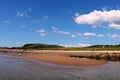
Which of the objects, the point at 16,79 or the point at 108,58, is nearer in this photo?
the point at 16,79

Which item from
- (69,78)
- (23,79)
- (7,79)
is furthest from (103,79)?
(7,79)

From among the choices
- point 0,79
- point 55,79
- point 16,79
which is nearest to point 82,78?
point 55,79

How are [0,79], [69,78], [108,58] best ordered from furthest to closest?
[108,58] < [69,78] < [0,79]

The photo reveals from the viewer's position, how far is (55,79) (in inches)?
838

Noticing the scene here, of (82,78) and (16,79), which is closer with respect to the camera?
(16,79)

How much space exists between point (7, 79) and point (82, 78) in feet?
22.3

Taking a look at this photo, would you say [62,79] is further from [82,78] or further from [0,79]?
[0,79]

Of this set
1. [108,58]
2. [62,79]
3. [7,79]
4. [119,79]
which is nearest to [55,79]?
[62,79]

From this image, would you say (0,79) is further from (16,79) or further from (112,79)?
(112,79)

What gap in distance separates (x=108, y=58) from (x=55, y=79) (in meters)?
27.9

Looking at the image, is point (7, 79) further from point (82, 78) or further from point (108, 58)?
point (108, 58)

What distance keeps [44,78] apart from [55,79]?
104cm

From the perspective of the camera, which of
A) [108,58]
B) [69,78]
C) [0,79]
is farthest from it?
[108,58]

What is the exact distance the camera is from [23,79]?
2088cm
